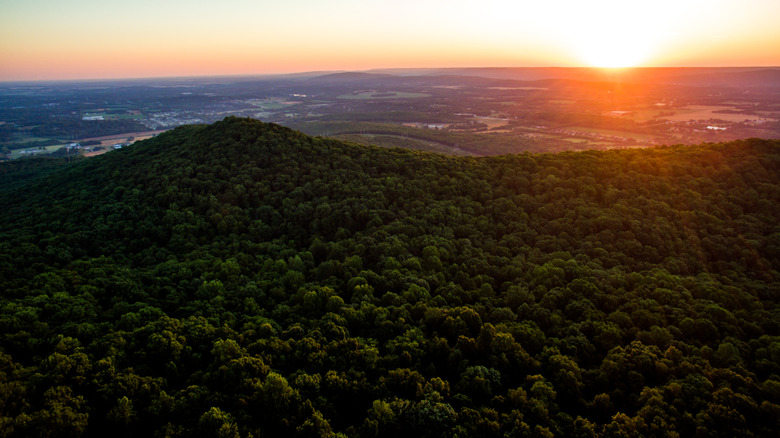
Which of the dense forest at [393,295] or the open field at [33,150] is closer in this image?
the dense forest at [393,295]

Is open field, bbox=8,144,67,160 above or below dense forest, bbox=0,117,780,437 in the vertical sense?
above

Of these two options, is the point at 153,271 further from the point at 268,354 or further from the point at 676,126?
the point at 676,126

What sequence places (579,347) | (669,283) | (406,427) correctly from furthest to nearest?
(669,283)
(579,347)
(406,427)

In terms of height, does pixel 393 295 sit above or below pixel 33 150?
below

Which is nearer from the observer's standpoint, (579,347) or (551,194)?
(579,347)

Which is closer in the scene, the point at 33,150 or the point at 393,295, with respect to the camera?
the point at 393,295

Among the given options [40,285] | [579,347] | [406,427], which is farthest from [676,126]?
[40,285]

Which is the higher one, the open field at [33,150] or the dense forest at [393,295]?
the open field at [33,150]

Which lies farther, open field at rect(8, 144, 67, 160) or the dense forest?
open field at rect(8, 144, 67, 160)
